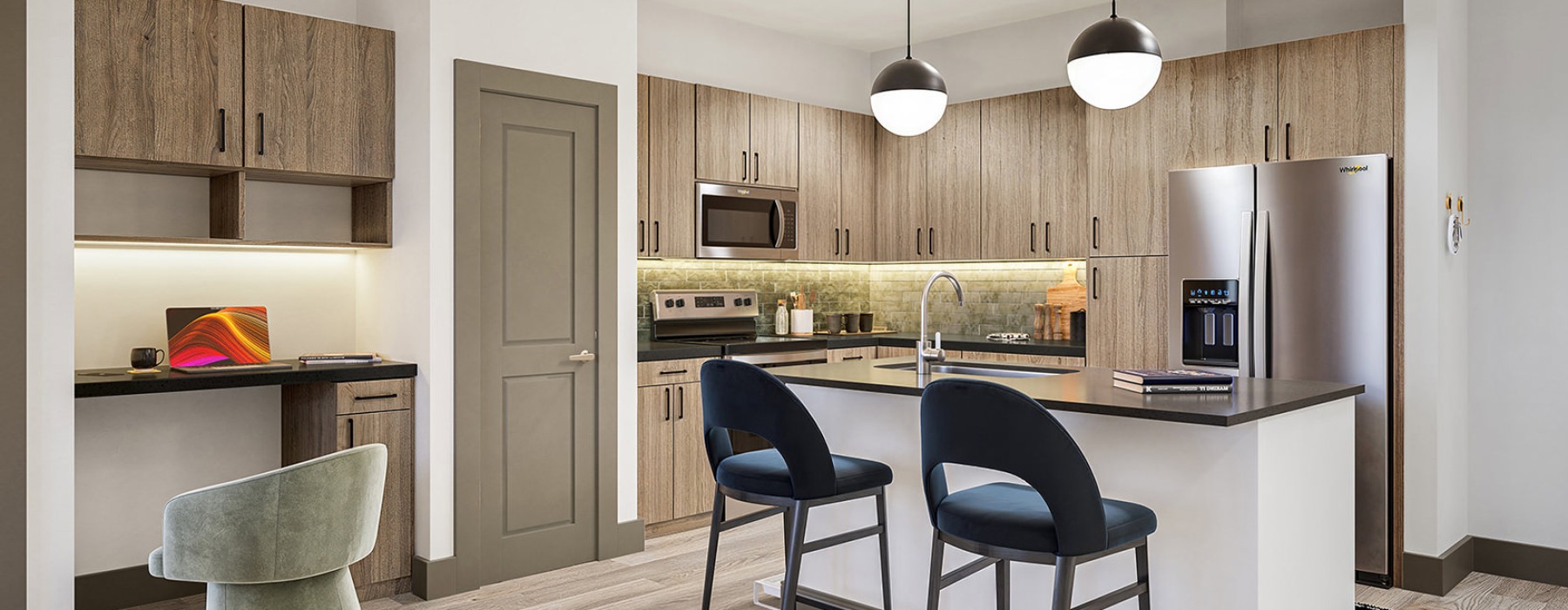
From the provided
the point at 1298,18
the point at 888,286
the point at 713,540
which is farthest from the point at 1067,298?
the point at 713,540

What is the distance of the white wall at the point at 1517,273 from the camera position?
13.5ft

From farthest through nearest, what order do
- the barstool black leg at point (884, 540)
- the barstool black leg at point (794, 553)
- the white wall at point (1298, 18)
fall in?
the white wall at point (1298, 18)
the barstool black leg at point (884, 540)
the barstool black leg at point (794, 553)

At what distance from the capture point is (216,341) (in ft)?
12.3

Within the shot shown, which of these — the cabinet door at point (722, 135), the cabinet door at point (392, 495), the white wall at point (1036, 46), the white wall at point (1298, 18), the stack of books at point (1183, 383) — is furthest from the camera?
the cabinet door at point (722, 135)

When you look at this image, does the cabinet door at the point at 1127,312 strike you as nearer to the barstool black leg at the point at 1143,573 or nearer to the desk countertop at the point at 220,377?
the barstool black leg at the point at 1143,573

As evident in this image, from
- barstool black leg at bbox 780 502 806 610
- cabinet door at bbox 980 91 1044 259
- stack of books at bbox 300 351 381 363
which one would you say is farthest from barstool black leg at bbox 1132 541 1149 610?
cabinet door at bbox 980 91 1044 259

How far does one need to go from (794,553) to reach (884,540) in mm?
406

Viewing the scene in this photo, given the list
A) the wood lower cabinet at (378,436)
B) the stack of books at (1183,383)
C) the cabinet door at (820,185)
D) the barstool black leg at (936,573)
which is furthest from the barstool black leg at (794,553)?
the cabinet door at (820,185)

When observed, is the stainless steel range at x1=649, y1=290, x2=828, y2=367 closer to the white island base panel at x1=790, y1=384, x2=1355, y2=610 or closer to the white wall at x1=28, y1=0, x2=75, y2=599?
the white island base panel at x1=790, y1=384, x2=1355, y2=610

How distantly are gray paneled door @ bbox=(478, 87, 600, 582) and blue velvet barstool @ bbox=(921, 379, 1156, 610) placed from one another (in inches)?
85.4

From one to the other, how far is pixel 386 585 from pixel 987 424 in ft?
8.87

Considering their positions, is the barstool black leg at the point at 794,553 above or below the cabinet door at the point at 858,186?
below

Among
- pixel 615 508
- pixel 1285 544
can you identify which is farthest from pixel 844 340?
pixel 1285 544

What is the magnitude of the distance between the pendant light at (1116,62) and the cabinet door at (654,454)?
8.62 ft
